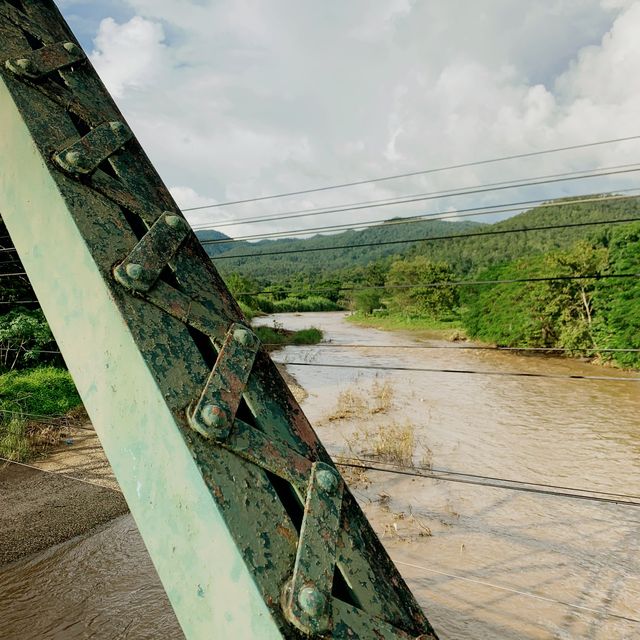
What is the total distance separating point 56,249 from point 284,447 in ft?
1.85

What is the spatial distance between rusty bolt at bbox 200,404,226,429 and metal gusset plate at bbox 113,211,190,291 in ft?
0.80

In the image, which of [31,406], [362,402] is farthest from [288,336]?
[31,406]

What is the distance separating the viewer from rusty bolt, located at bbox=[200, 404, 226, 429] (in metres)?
0.69

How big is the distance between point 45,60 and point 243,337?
0.82 meters

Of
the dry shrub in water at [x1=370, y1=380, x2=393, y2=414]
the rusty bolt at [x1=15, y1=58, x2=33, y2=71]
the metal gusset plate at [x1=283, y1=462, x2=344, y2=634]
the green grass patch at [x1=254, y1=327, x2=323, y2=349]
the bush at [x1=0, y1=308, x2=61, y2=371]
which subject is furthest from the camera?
the green grass patch at [x1=254, y1=327, x2=323, y2=349]

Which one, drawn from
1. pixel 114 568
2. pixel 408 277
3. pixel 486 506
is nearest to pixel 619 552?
pixel 486 506

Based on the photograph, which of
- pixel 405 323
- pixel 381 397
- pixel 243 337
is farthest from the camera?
pixel 405 323

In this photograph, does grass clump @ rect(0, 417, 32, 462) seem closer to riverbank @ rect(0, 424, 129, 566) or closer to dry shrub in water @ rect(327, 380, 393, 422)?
riverbank @ rect(0, 424, 129, 566)

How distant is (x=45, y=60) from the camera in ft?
3.52

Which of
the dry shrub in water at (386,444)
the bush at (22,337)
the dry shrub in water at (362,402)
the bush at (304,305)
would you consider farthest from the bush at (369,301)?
the bush at (22,337)

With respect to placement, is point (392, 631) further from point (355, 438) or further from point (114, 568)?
point (355, 438)

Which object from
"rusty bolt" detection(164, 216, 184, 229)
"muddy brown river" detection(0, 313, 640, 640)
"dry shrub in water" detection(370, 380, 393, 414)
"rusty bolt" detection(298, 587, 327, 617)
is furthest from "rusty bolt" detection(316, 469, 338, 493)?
"dry shrub in water" detection(370, 380, 393, 414)

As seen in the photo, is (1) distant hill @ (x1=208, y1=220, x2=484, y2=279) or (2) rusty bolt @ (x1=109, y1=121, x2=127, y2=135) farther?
(1) distant hill @ (x1=208, y1=220, x2=484, y2=279)

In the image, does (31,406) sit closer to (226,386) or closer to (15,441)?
(15,441)
